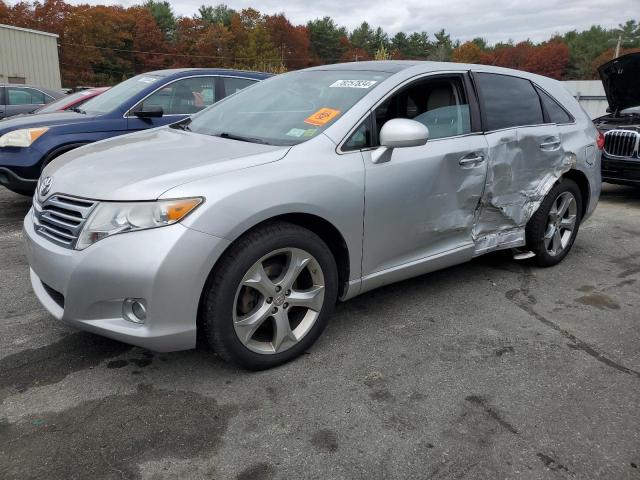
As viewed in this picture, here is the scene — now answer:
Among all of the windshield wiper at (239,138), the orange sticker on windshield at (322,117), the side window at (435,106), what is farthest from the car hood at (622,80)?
the windshield wiper at (239,138)

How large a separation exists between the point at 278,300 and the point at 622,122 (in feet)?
Answer: 22.8

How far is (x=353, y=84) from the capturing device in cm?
313

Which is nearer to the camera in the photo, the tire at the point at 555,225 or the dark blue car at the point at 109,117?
the tire at the point at 555,225

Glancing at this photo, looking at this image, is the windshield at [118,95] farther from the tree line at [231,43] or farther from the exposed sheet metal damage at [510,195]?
the tree line at [231,43]

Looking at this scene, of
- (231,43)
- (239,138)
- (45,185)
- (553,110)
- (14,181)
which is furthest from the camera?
(231,43)

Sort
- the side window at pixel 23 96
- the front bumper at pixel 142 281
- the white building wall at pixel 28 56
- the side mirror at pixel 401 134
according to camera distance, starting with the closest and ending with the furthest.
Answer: the front bumper at pixel 142 281
the side mirror at pixel 401 134
the side window at pixel 23 96
the white building wall at pixel 28 56

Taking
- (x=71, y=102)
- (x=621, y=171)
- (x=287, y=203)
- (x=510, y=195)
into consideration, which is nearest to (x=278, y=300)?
(x=287, y=203)

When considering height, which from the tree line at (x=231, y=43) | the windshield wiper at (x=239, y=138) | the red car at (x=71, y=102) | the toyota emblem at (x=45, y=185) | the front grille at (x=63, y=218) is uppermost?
the tree line at (x=231, y=43)

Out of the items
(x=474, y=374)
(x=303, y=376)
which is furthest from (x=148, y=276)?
(x=474, y=374)

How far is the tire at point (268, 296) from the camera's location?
Result: 234cm

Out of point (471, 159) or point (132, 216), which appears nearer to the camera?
point (132, 216)

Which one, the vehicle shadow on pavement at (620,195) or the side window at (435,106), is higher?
the side window at (435,106)

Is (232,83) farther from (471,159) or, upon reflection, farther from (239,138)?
(471,159)

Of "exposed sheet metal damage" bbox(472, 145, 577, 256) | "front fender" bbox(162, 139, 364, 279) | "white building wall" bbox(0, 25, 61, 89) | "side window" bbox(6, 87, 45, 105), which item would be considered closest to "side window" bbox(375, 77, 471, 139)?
"exposed sheet metal damage" bbox(472, 145, 577, 256)
